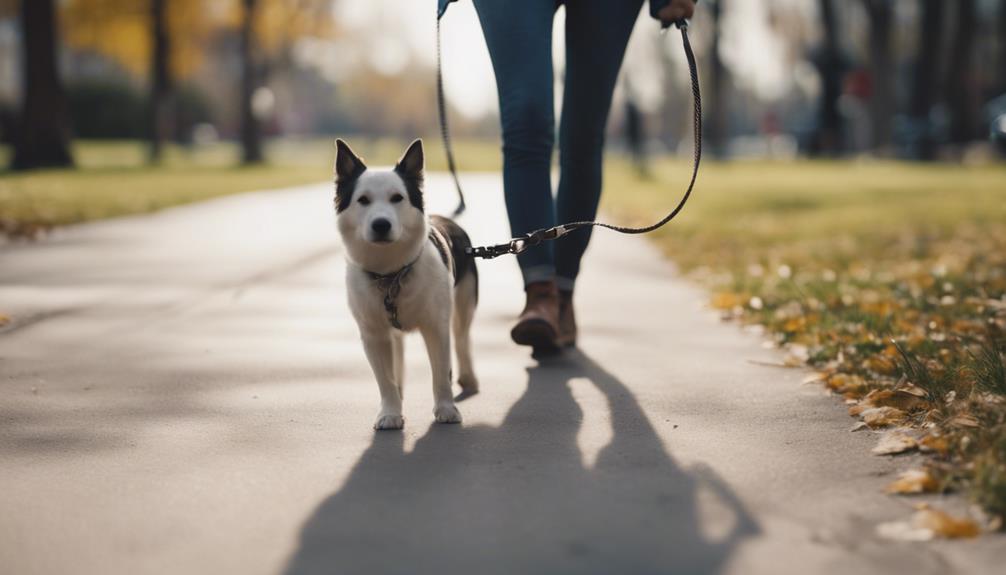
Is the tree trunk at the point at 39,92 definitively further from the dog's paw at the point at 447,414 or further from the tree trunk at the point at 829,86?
the tree trunk at the point at 829,86

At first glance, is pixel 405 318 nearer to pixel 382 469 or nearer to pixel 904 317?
pixel 382 469

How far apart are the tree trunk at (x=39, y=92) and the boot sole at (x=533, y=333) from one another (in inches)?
852

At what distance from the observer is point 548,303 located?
16.7 feet

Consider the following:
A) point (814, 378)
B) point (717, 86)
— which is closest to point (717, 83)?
point (717, 86)

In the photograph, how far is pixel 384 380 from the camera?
4074mm

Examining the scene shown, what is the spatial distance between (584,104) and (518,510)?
2649 mm

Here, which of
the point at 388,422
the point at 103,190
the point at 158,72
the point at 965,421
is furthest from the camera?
the point at 158,72

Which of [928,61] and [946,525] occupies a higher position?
[928,61]

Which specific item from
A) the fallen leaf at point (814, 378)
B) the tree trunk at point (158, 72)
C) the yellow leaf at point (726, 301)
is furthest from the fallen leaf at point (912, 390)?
the tree trunk at point (158, 72)

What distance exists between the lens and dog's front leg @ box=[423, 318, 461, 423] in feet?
13.5

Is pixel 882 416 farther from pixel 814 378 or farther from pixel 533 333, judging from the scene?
pixel 533 333

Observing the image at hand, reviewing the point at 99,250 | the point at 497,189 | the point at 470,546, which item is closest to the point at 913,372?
the point at 470,546

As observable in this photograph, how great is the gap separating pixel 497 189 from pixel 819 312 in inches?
559

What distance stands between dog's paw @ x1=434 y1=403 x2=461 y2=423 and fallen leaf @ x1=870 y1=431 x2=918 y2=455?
1.42 metres
